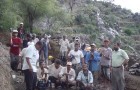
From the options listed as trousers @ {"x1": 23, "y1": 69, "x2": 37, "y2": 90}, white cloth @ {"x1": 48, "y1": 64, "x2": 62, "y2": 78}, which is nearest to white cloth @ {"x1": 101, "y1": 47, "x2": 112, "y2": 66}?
white cloth @ {"x1": 48, "y1": 64, "x2": 62, "y2": 78}

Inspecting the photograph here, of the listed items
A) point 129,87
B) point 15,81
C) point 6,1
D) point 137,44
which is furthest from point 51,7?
point 15,81

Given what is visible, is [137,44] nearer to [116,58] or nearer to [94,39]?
[94,39]

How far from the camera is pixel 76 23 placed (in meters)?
46.2

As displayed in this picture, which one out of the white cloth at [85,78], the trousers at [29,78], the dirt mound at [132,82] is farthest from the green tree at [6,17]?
the trousers at [29,78]

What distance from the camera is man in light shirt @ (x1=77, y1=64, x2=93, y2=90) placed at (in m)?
12.2

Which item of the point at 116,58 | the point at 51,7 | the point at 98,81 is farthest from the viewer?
the point at 51,7

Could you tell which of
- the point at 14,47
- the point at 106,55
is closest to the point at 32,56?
the point at 14,47

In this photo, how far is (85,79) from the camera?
12336mm

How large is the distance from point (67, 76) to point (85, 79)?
29.3 inches

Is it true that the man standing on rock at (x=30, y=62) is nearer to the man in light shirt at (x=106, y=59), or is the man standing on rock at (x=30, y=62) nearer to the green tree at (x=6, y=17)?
the man in light shirt at (x=106, y=59)

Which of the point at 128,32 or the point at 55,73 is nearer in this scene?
the point at 55,73

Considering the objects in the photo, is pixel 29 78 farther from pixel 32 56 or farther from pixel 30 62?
pixel 32 56

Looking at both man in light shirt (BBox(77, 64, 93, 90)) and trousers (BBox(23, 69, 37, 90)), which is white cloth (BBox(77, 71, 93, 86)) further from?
trousers (BBox(23, 69, 37, 90))

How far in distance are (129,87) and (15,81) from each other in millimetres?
5316
